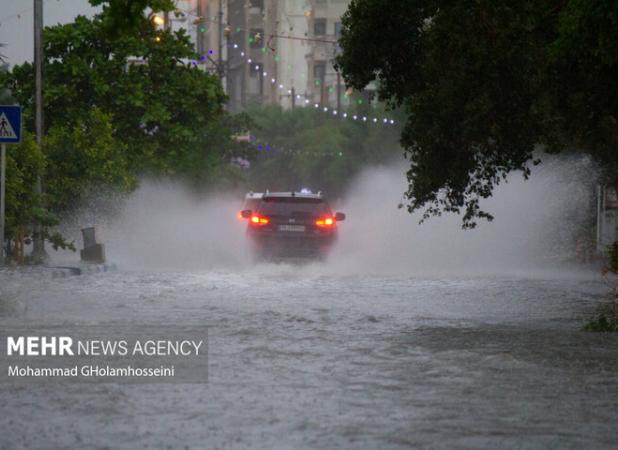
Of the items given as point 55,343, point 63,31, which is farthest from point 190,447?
point 63,31

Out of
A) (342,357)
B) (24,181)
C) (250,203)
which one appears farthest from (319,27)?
(342,357)

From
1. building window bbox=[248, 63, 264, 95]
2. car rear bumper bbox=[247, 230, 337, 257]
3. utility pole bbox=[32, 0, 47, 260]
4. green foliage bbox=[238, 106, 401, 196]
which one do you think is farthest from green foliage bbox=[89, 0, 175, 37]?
building window bbox=[248, 63, 264, 95]

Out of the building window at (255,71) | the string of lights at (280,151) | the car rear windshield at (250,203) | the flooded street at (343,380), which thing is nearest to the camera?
the flooded street at (343,380)

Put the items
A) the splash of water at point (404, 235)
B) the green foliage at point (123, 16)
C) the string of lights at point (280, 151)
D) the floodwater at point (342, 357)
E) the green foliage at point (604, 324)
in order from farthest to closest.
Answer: the string of lights at point (280, 151)
the splash of water at point (404, 235)
the green foliage at point (604, 324)
the green foliage at point (123, 16)
the floodwater at point (342, 357)

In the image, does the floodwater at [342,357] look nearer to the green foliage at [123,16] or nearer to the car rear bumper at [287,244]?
the car rear bumper at [287,244]

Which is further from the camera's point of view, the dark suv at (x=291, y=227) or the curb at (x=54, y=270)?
the dark suv at (x=291, y=227)

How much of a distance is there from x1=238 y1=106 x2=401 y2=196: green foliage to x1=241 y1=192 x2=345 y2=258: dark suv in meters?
45.8

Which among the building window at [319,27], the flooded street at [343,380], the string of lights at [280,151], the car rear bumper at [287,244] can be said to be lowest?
the flooded street at [343,380]

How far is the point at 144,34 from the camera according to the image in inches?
1650

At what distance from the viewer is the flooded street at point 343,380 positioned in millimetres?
8516

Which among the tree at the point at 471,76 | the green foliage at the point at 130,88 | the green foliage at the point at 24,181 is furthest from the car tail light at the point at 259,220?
the green foliage at the point at 130,88

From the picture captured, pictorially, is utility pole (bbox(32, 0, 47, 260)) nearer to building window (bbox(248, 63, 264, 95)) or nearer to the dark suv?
the dark suv

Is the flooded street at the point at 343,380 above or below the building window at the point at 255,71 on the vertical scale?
below

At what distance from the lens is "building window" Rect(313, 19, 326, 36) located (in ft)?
413
